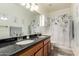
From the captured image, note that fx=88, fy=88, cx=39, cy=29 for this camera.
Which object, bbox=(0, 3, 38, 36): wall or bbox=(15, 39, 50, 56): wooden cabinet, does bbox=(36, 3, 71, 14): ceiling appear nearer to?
bbox=(0, 3, 38, 36): wall

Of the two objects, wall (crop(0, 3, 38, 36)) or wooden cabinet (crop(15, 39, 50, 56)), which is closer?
wooden cabinet (crop(15, 39, 50, 56))

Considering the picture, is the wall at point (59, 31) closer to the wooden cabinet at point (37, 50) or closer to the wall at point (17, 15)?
the wooden cabinet at point (37, 50)

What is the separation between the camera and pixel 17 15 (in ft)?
5.32

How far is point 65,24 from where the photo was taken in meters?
1.73

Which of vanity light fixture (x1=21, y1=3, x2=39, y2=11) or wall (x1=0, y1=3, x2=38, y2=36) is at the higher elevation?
vanity light fixture (x1=21, y1=3, x2=39, y2=11)

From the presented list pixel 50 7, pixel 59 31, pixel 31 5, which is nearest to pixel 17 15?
pixel 31 5

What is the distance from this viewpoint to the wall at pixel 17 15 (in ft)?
4.86

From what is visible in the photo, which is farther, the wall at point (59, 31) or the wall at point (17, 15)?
the wall at point (59, 31)

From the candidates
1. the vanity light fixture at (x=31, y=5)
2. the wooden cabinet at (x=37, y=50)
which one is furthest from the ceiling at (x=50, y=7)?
the wooden cabinet at (x=37, y=50)

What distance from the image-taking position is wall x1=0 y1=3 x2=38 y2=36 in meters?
1.48

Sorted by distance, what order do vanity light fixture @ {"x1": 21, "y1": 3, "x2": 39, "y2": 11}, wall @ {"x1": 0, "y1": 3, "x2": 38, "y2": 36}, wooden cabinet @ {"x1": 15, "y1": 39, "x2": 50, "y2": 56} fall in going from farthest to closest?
vanity light fixture @ {"x1": 21, "y1": 3, "x2": 39, "y2": 11} → wall @ {"x1": 0, "y1": 3, "x2": 38, "y2": 36} → wooden cabinet @ {"x1": 15, "y1": 39, "x2": 50, "y2": 56}

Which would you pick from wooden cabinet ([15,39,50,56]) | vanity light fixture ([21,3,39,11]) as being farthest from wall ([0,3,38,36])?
wooden cabinet ([15,39,50,56])

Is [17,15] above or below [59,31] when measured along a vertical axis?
above

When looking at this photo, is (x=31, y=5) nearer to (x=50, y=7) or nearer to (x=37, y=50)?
(x=50, y=7)
